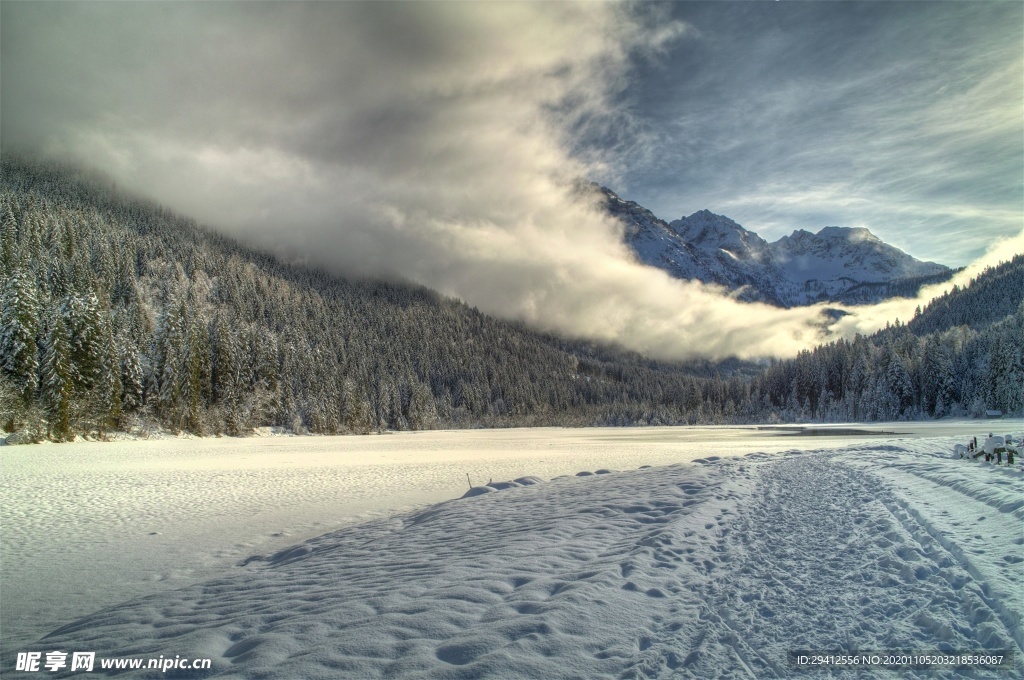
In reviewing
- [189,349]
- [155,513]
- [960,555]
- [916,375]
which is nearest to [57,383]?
[189,349]

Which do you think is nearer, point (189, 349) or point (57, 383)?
point (57, 383)

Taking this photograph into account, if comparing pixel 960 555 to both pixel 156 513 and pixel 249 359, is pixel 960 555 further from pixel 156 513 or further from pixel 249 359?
pixel 249 359

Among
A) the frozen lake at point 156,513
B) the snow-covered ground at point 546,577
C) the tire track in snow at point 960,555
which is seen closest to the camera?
the snow-covered ground at point 546,577

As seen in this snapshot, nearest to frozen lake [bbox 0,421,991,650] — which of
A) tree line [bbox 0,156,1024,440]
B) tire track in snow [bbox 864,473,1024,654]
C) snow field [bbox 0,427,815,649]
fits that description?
snow field [bbox 0,427,815,649]

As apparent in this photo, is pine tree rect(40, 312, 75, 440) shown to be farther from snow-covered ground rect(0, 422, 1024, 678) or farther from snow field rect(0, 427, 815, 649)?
snow-covered ground rect(0, 422, 1024, 678)

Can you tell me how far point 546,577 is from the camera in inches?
299

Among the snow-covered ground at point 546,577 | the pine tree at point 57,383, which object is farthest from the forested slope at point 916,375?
the pine tree at point 57,383

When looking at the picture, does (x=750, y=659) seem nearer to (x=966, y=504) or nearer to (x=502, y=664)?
(x=502, y=664)

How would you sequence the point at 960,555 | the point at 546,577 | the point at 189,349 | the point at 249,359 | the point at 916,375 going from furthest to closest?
the point at 916,375
the point at 249,359
the point at 189,349
the point at 960,555
the point at 546,577

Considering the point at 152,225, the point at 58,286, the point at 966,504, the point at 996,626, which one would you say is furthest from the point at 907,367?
the point at 152,225

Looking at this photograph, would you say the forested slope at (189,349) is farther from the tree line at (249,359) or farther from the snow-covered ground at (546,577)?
the snow-covered ground at (546,577)

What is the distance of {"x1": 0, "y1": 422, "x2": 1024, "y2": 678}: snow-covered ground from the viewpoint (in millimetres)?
5418

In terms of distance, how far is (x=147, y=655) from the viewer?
19.4ft

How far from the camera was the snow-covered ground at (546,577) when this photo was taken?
213 inches
